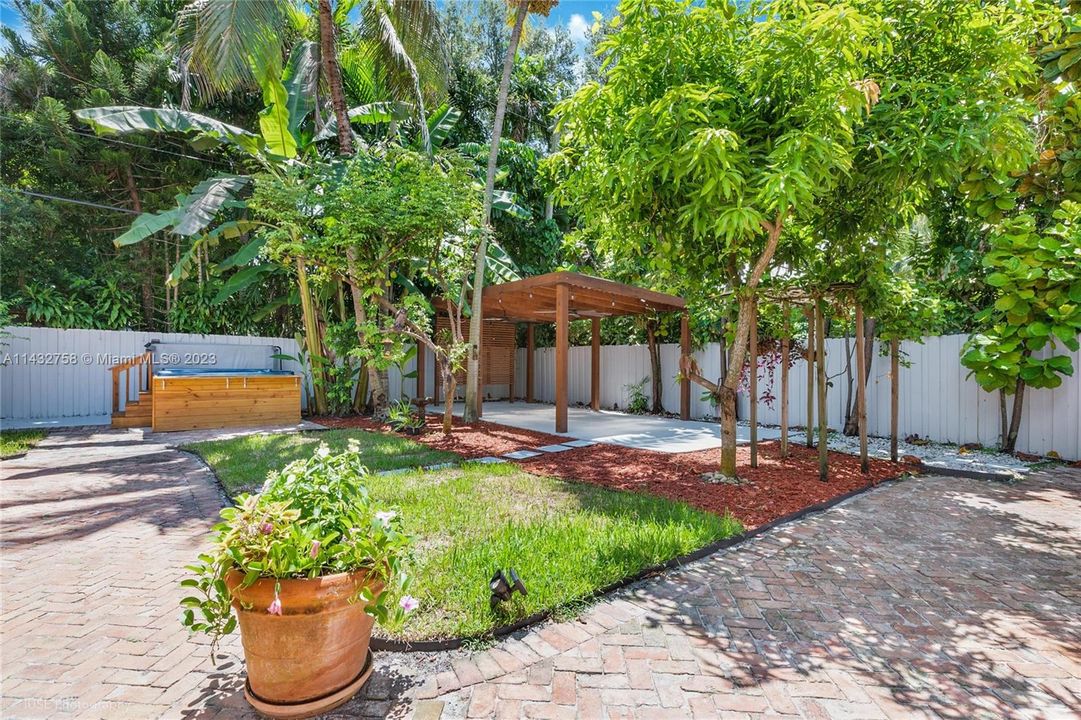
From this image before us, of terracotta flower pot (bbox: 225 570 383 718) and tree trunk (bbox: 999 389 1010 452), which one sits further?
tree trunk (bbox: 999 389 1010 452)

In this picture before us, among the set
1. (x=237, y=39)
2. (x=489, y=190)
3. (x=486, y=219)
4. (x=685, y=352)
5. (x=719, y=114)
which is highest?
(x=237, y=39)

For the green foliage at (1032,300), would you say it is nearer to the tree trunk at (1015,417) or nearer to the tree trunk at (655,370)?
the tree trunk at (1015,417)

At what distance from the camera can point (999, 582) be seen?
3.17 meters

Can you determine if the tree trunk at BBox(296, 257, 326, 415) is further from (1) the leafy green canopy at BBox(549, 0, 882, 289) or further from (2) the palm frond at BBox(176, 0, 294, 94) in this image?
(1) the leafy green canopy at BBox(549, 0, 882, 289)

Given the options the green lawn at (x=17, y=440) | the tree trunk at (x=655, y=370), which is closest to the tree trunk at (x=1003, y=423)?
the tree trunk at (x=655, y=370)

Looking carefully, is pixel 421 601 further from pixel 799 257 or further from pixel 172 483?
pixel 799 257

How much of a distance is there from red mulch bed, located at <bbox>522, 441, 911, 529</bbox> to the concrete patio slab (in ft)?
2.07

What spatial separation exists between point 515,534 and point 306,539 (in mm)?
1955

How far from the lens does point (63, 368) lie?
412 inches

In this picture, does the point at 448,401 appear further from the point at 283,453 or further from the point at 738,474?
the point at 738,474

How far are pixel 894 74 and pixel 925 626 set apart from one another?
4351 mm

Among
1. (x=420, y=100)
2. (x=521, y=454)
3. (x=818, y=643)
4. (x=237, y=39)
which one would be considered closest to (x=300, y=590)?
(x=818, y=643)

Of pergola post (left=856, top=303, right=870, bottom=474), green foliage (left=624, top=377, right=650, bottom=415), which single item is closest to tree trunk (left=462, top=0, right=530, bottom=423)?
green foliage (left=624, top=377, right=650, bottom=415)

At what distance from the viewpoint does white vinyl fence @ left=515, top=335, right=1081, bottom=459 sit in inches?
266
